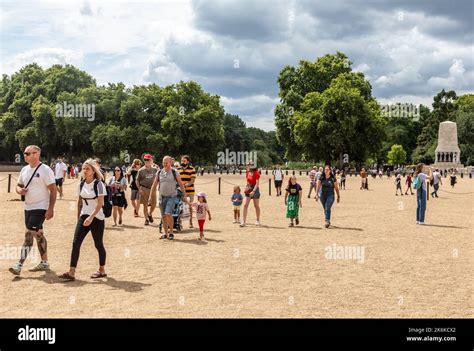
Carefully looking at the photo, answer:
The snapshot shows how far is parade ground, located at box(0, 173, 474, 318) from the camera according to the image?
6.65 meters

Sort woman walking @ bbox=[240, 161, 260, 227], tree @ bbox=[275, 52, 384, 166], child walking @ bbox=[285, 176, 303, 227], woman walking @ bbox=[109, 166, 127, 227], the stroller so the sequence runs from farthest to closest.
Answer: tree @ bbox=[275, 52, 384, 166] < child walking @ bbox=[285, 176, 303, 227] < woman walking @ bbox=[240, 161, 260, 227] < woman walking @ bbox=[109, 166, 127, 227] < the stroller

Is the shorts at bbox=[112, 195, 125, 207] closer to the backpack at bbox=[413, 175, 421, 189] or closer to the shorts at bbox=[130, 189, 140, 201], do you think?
the shorts at bbox=[130, 189, 140, 201]

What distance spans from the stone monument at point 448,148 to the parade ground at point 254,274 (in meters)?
68.2

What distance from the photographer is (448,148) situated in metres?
78.9

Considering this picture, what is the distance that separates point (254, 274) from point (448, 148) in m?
76.7

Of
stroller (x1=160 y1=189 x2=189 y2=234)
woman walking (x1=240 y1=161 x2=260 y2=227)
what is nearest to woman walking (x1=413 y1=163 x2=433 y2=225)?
woman walking (x1=240 y1=161 x2=260 y2=227)

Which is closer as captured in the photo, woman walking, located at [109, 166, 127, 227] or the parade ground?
the parade ground

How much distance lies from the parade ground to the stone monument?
68165mm
